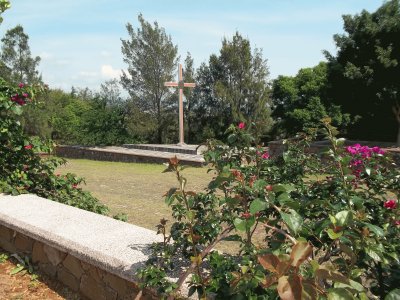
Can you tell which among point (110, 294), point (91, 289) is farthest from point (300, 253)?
point (91, 289)

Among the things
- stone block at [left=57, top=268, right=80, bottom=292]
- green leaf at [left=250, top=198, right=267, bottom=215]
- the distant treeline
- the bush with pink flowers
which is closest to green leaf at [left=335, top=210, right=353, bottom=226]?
the bush with pink flowers

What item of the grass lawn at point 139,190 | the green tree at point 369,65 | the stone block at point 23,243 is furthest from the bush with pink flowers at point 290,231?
the green tree at point 369,65

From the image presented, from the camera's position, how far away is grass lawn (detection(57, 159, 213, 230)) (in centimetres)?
615

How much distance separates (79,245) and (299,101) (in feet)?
59.7

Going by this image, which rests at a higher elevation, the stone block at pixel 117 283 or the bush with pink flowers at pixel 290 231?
the bush with pink flowers at pixel 290 231

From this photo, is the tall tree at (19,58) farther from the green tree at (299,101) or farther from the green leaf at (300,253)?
the green leaf at (300,253)

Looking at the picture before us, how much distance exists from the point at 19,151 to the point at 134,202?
2771mm

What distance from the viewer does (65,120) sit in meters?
22.6

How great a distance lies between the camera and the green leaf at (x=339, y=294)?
3.70 ft

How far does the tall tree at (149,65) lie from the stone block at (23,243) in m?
17.0

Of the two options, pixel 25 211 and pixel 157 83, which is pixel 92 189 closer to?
pixel 25 211

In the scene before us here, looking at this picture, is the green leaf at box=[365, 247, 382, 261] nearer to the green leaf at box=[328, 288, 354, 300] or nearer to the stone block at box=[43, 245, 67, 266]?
the green leaf at box=[328, 288, 354, 300]

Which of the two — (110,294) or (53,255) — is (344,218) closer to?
(110,294)

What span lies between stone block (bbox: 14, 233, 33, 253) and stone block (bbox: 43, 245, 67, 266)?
10.4 inches
